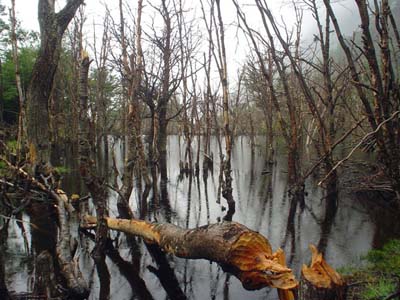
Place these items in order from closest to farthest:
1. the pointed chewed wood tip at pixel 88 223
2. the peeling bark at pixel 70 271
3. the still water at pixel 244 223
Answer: the peeling bark at pixel 70 271, the still water at pixel 244 223, the pointed chewed wood tip at pixel 88 223

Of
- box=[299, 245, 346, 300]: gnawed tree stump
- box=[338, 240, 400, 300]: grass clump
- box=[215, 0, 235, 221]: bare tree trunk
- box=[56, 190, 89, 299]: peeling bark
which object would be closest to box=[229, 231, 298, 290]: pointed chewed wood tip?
box=[299, 245, 346, 300]: gnawed tree stump

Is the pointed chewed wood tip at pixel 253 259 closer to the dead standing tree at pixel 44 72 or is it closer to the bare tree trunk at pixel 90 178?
the bare tree trunk at pixel 90 178

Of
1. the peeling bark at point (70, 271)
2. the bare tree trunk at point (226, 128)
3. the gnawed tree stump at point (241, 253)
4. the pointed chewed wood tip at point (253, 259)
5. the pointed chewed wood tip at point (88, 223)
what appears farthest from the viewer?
the bare tree trunk at point (226, 128)

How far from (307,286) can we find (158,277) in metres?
3.40

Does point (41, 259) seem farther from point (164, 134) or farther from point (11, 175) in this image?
point (164, 134)

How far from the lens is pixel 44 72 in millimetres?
9508

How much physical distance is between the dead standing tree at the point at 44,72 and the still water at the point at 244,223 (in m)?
2.02

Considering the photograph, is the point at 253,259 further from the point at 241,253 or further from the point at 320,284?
the point at 320,284

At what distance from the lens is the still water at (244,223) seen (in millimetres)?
5562

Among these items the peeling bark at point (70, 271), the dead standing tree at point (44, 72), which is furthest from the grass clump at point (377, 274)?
the dead standing tree at point (44, 72)

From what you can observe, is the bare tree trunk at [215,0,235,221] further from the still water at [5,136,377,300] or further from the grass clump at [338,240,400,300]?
the grass clump at [338,240,400,300]

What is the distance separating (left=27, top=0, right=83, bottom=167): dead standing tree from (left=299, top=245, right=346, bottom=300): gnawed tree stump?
8154 millimetres

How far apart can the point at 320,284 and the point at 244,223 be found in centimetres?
656

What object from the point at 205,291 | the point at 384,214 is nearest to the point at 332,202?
the point at 384,214
